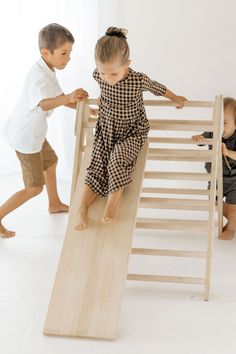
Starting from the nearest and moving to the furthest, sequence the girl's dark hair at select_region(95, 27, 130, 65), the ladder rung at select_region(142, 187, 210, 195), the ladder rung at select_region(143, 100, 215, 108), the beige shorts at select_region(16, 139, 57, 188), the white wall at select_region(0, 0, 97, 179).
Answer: the girl's dark hair at select_region(95, 27, 130, 65), the ladder rung at select_region(143, 100, 215, 108), the ladder rung at select_region(142, 187, 210, 195), the beige shorts at select_region(16, 139, 57, 188), the white wall at select_region(0, 0, 97, 179)

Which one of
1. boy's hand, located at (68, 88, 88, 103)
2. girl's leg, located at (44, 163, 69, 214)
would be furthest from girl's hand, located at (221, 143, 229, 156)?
girl's leg, located at (44, 163, 69, 214)

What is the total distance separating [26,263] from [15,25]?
193 cm

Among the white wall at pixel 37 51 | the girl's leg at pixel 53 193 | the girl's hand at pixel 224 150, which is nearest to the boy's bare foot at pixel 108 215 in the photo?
the girl's hand at pixel 224 150

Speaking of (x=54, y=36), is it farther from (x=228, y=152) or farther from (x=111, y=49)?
(x=228, y=152)

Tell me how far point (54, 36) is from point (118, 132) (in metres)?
0.69

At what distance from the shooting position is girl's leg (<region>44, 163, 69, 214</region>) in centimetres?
405

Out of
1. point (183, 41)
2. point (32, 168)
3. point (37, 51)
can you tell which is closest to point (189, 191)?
point (32, 168)

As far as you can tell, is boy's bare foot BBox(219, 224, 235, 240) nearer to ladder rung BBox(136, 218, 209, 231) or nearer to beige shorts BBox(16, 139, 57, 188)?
ladder rung BBox(136, 218, 209, 231)

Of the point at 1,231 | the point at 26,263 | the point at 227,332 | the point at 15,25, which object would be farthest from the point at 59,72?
the point at 227,332

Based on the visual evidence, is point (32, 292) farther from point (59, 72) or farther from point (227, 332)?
point (59, 72)

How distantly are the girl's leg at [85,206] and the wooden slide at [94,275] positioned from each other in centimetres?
2

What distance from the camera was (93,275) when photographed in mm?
2832

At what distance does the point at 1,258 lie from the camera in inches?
137

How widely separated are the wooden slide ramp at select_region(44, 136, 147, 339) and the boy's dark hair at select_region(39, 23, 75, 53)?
36.3 inches
